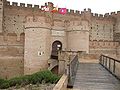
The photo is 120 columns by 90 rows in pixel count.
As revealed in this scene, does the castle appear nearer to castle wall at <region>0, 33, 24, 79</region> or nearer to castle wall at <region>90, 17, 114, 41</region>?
castle wall at <region>0, 33, 24, 79</region>

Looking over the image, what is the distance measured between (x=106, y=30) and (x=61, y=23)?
11.3 meters

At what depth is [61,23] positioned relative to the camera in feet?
78.6

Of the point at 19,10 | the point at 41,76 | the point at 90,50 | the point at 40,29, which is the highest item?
the point at 19,10

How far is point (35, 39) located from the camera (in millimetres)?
20422

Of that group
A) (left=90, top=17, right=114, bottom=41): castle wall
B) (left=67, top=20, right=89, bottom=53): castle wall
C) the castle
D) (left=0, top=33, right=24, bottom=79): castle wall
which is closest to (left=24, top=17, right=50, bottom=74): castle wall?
the castle

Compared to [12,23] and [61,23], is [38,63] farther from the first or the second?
[12,23]

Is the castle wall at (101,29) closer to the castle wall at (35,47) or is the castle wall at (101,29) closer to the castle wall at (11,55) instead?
the castle wall at (35,47)

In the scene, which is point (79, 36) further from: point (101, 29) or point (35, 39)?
point (101, 29)

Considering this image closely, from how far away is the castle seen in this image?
20531 mm

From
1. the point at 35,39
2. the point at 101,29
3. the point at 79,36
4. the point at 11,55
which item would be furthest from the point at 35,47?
the point at 101,29

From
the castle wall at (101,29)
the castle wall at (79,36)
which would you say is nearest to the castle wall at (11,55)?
the castle wall at (79,36)

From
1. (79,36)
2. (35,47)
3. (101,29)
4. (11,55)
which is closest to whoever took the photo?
(35,47)

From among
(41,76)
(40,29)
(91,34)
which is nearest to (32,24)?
(40,29)

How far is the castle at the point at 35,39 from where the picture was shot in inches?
808
